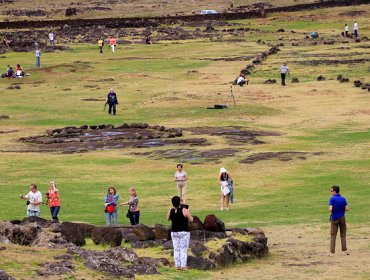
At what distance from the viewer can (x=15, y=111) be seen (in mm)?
74938

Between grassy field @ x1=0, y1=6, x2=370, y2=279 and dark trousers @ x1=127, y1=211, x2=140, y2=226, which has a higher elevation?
grassy field @ x1=0, y1=6, x2=370, y2=279

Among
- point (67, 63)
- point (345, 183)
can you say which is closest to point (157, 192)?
point (345, 183)

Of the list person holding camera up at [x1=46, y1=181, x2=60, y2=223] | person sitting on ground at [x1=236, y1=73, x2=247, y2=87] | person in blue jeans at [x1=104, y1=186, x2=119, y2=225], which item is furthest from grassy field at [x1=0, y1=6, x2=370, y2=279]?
person in blue jeans at [x1=104, y1=186, x2=119, y2=225]

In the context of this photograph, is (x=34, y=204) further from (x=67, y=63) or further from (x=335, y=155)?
(x=67, y=63)

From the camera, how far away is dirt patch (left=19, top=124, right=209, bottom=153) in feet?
190

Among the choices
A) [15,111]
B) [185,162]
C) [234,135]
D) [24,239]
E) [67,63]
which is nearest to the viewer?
[24,239]

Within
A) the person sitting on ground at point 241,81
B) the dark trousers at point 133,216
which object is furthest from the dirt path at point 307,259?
the person sitting on ground at point 241,81

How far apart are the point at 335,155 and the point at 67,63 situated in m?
54.6

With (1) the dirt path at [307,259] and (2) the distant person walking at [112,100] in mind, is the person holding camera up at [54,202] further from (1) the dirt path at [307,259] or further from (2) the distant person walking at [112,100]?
(2) the distant person walking at [112,100]

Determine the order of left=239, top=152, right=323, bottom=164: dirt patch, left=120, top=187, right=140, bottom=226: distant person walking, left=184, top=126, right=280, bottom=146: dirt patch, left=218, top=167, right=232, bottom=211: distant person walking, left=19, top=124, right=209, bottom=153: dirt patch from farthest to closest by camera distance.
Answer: left=19, top=124, right=209, bottom=153: dirt patch < left=184, top=126, right=280, bottom=146: dirt patch < left=239, top=152, right=323, bottom=164: dirt patch < left=218, top=167, right=232, bottom=211: distant person walking < left=120, top=187, right=140, bottom=226: distant person walking

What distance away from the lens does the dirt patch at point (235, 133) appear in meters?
57.7

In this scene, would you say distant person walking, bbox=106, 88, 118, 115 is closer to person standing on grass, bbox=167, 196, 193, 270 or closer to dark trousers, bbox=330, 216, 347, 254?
dark trousers, bbox=330, 216, 347, 254

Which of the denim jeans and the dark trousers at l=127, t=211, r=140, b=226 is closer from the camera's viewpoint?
the dark trousers at l=127, t=211, r=140, b=226

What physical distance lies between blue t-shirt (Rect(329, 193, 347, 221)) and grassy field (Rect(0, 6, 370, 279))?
47.2 inches
